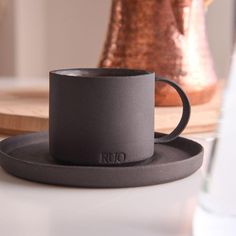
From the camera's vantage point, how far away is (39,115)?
745mm

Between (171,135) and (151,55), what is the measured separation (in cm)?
26

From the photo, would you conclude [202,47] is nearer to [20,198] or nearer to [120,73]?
[120,73]

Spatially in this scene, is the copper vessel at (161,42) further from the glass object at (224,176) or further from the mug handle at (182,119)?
the glass object at (224,176)

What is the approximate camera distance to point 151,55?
2.74ft

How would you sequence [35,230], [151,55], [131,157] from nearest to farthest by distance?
[35,230]
[131,157]
[151,55]

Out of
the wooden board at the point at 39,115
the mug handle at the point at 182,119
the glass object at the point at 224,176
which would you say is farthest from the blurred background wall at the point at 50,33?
the glass object at the point at 224,176

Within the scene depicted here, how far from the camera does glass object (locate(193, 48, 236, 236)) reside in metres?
0.37

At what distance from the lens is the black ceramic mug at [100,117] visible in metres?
0.52

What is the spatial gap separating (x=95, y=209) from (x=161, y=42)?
0.42 metres

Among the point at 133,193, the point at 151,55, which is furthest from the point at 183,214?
the point at 151,55

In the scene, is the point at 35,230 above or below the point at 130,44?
below

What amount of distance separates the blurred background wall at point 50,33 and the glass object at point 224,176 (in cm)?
142

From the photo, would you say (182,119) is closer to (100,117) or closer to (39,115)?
(100,117)

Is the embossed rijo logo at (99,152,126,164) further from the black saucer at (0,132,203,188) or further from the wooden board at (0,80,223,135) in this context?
the wooden board at (0,80,223,135)
